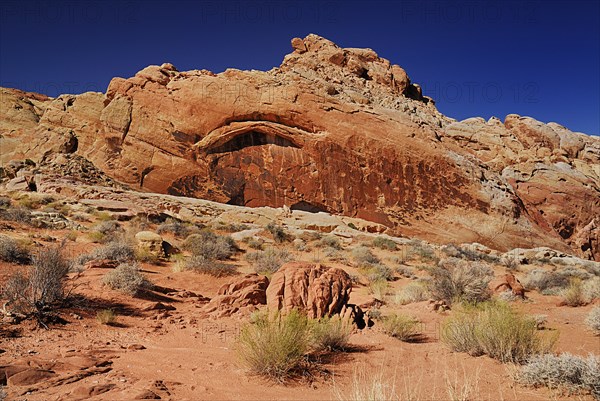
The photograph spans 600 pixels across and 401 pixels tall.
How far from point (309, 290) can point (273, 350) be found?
2.41m

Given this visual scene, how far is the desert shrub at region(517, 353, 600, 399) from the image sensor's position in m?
3.29

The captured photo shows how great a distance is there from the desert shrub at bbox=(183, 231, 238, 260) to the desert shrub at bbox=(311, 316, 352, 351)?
26.4 feet

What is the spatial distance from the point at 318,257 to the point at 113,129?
1852 cm

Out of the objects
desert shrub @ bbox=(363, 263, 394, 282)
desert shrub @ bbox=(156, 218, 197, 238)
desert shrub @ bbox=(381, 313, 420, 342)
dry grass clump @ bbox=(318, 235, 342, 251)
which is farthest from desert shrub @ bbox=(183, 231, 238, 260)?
desert shrub @ bbox=(381, 313, 420, 342)

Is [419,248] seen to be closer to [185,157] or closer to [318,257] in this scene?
[318,257]

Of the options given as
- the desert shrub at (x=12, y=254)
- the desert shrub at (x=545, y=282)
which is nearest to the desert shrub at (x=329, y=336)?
the desert shrub at (x=12, y=254)

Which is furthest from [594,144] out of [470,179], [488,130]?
[470,179]

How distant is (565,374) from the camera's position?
3410mm

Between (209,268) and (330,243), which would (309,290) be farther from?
(330,243)

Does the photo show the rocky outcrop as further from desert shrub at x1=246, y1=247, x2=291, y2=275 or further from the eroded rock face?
desert shrub at x1=246, y1=247, x2=291, y2=275

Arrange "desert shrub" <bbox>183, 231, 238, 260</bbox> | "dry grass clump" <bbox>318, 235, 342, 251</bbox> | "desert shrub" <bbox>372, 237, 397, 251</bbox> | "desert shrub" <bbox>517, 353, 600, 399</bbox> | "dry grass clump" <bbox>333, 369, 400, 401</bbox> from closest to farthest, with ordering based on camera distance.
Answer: "dry grass clump" <bbox>333, 369, 400, 401</bbox> < "desert shrub" <bbox>517, 353, 600, 399</bbox> < "desert shrub" <bbox>183, 231, 238, 260</bbox> < "dry grass clump" <bbox>318, 235, 342, 251</bbox> < "desert shrub" <bbox>372, 237, 397, 251</bbox>

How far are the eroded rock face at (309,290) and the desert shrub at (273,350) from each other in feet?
5.61

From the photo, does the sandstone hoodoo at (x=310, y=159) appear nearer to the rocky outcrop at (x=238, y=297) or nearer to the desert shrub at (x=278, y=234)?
the desert shrub at (x=278, y=234)

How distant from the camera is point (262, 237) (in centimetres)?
1711
